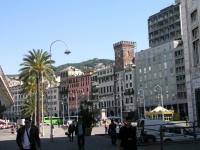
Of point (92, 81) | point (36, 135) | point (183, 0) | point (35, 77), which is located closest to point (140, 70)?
point (92, 81)

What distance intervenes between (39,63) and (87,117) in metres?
14.9

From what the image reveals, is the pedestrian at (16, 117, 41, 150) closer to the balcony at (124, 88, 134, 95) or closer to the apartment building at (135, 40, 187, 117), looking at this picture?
the apartment building at (135, 40, 187, 117)

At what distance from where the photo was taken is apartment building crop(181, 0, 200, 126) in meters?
20.6

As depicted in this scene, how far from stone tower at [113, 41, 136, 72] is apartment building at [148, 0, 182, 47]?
7502mm

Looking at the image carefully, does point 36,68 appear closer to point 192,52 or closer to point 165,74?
point 192,52

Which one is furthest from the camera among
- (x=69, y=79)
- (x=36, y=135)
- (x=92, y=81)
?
(x=69, y=79)

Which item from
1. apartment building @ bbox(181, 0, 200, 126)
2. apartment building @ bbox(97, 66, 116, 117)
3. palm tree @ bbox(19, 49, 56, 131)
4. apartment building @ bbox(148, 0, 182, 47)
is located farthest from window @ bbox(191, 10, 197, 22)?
apartment building @ bbox(97, 66, 116, 117)

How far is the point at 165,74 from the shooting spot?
94438 mm

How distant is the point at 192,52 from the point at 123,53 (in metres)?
94.4

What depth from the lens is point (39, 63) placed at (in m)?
46.8

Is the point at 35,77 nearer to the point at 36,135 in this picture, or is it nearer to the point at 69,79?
the point at 36,135

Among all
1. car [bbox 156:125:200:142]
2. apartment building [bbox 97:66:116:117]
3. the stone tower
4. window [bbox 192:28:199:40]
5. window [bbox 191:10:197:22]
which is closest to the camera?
car [bbox 156:125:200:142]

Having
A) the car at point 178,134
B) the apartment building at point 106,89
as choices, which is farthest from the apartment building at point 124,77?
the car at point 178,134

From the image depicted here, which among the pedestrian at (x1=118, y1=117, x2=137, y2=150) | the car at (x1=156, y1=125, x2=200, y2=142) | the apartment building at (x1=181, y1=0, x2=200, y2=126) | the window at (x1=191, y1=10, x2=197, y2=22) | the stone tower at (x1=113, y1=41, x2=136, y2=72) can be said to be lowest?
the car at (x1=156, y1=125, x2=200, y2=142)
